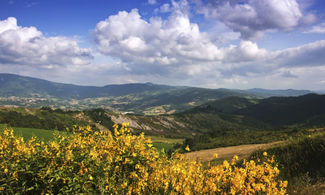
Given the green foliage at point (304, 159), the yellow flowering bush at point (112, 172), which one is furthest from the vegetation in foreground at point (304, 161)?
the yellow flowering bush at point (112, 172)

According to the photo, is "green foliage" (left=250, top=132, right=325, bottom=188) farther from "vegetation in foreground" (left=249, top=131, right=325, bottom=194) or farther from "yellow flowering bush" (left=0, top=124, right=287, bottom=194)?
"yellow flowering bush" (left=0, top=124, right=287, bottom=194)

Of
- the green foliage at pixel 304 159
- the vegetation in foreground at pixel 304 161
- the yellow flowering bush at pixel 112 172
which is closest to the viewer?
the yellow flowering bush at pixel 112 172

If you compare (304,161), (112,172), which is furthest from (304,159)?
(112,172)

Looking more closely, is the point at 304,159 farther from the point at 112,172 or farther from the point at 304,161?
the point at 112,172

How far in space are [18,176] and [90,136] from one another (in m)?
2.61

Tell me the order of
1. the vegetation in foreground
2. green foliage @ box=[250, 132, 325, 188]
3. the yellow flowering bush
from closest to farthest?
the yellow flowering bush < the vegetation in foreground < green foliage @ box=[250, 132, 325, 188]

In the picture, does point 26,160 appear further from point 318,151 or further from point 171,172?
point 318,151

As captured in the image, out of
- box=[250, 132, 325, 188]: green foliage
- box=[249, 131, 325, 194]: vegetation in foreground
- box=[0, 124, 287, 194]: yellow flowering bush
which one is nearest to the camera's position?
box=[0, 124, 287, 194]: yellow flowering bush

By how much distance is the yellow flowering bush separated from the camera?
18.5ft

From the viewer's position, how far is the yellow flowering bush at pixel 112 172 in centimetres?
564

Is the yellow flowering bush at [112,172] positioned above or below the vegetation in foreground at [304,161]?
above

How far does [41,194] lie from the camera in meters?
5.56

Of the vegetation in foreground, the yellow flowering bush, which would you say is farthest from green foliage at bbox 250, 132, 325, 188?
the yellow flowering bush

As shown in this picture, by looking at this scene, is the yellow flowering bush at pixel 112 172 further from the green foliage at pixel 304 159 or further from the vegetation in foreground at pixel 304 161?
the green foliage at pixel 304 159
